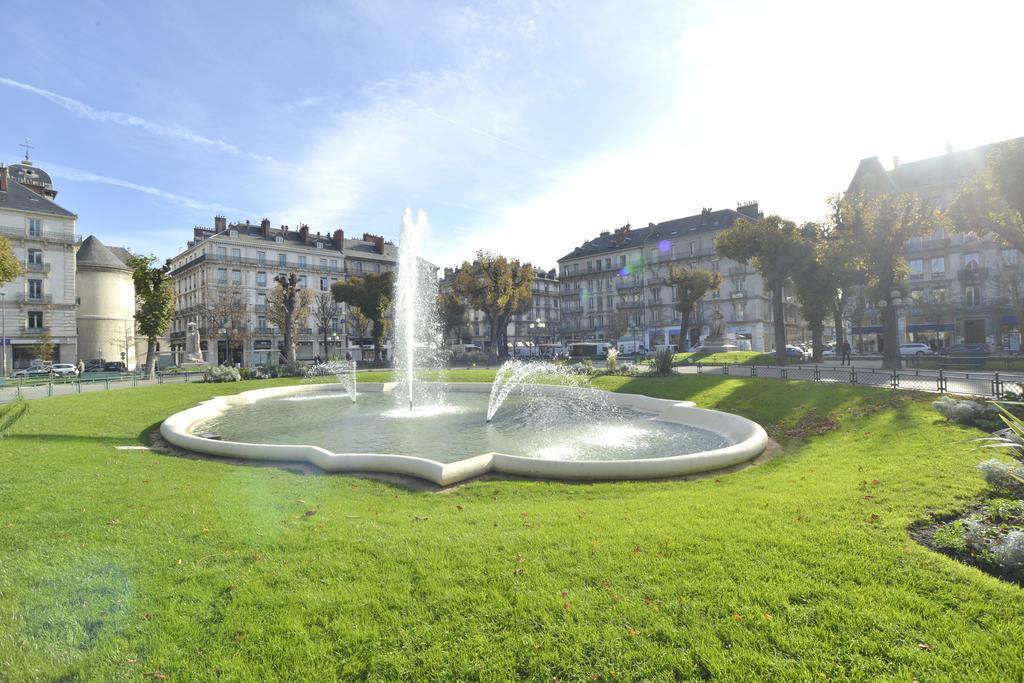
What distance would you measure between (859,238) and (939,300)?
3376 centimetres

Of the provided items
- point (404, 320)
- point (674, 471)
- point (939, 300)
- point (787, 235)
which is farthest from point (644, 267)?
point (674, 471)

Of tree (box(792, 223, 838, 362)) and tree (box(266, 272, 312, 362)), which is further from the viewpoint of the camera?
tree (box(266, 272, 312, 362))

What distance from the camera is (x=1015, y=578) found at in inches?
175

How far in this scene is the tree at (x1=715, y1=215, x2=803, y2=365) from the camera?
3231 centimetres

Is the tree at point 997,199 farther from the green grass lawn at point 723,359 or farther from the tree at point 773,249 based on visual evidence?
the green grass lawn at point 723,359

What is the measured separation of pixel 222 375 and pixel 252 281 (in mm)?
44694

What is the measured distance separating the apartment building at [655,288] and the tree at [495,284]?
65.7 feet

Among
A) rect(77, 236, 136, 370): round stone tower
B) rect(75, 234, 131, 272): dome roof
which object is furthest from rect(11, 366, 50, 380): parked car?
rect(75, 234, 131, 272): dome roof

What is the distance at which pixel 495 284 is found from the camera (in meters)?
46.1

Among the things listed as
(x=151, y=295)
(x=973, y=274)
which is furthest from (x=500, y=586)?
(x=973, y=274)

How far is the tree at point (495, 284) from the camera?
46.0 m

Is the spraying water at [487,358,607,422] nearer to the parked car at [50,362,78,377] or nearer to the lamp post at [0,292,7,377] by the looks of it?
the parked car at [50,362,78,377]

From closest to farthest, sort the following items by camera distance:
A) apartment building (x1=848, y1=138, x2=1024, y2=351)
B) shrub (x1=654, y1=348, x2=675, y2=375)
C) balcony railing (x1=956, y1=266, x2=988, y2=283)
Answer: shrub (x1=654, y1=348, x2=675, y2=375), apartment building (x1=848, y1=138, x2=1024, y2=351), balcony railing (x1=956, y1=266, x2=988, y2=283)

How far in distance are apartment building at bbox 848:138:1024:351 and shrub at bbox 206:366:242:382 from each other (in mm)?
57902
